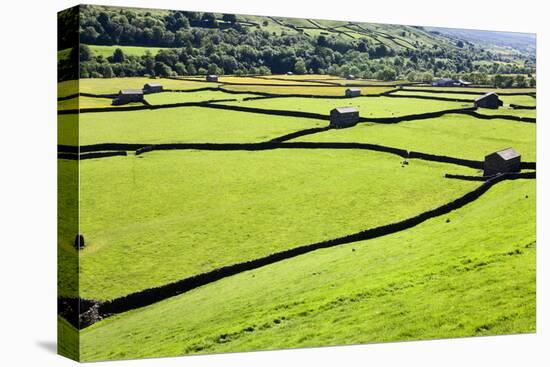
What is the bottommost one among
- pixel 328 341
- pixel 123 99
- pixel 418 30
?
pixel 328 341

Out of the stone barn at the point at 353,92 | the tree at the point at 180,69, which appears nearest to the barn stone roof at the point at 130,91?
the tree at the point at 180,69

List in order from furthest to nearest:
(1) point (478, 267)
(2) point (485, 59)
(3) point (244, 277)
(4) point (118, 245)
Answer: (2) point (485, 59) < (1) point (478, 267) < (3) point (244, 277) < (4) point (118, 245)

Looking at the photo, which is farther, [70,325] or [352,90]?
[352,90]

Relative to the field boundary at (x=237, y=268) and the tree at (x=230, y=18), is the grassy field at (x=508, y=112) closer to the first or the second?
the field boundary at (x=237, y=268)

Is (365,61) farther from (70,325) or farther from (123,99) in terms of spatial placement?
(70,325)

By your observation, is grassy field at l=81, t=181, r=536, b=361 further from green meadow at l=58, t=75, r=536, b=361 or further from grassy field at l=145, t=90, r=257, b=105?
grassy field at l=145, t=90, r=257, b=105

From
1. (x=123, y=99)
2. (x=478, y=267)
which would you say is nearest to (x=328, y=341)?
(x=478, y=267)
